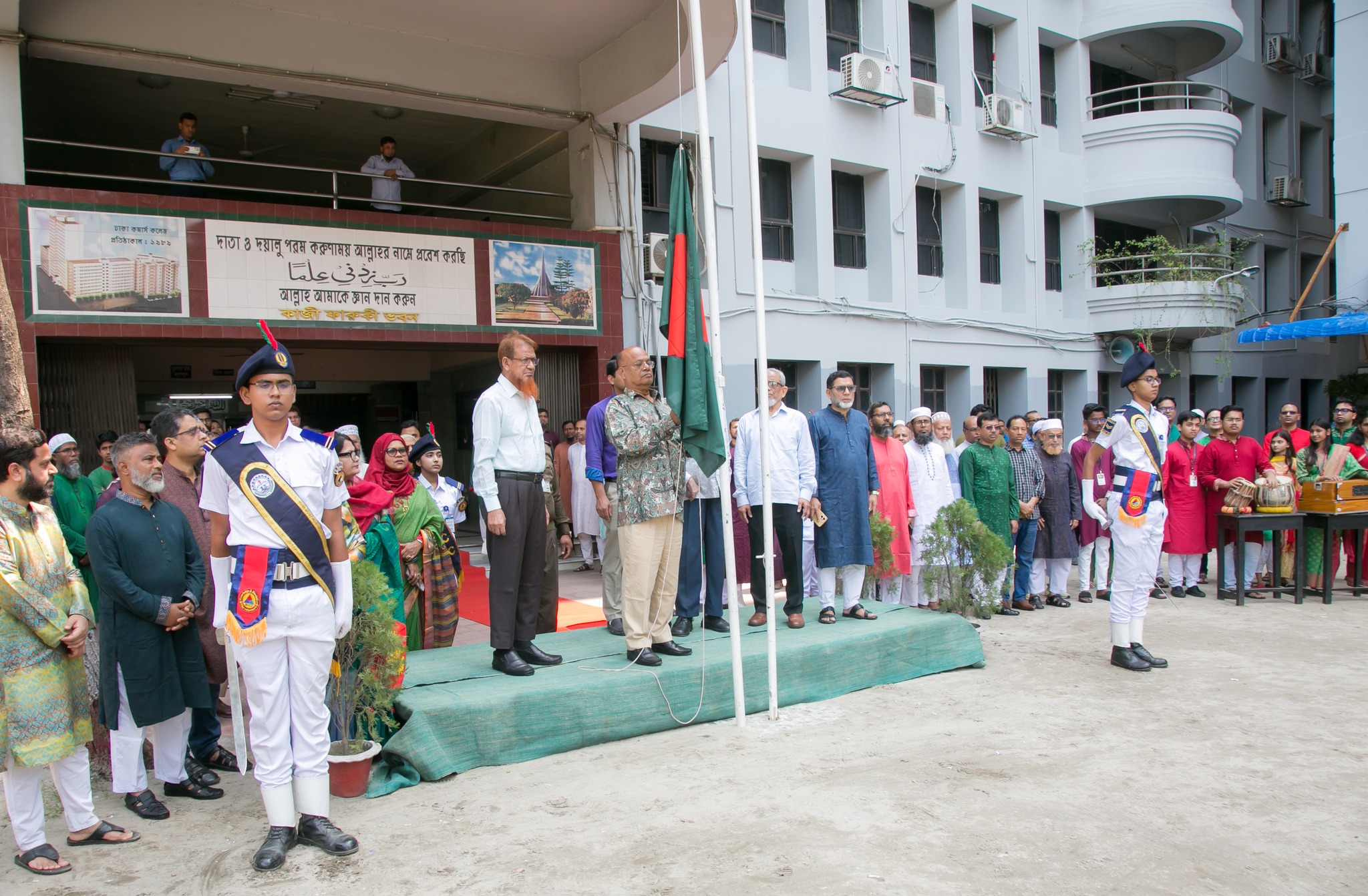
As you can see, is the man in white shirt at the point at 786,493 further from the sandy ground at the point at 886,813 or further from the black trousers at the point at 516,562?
the black trousers at the point at 516,562

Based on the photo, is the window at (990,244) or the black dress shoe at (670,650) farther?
the window at (990,244)

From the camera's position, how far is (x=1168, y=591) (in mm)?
9711

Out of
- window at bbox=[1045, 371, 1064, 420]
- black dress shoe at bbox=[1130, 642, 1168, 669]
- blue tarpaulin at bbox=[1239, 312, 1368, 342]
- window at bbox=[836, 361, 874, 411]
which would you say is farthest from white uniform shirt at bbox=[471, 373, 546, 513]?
blue tarpaulin at bbox=[1239, 312, 1368, 342]

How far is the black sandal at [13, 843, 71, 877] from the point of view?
361 centimetres

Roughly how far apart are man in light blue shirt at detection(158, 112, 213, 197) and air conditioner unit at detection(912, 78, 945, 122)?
10078 millimetres

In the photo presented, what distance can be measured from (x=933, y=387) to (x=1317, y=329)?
658 centimetres

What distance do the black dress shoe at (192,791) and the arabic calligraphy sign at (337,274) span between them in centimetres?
604

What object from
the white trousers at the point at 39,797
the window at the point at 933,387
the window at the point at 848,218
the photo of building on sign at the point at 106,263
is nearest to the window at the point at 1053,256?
the window at the point at 933,387

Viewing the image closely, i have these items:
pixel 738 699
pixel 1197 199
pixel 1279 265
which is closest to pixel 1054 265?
pixel 1197 199

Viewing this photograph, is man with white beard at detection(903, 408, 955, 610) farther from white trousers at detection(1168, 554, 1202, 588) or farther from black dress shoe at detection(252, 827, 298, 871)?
black dress shoe at detection(252, 827, 298, 871)

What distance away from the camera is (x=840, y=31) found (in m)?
14.2

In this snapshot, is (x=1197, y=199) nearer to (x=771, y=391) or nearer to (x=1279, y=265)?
(x=1279, y=265)

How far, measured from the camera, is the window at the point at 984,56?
16141 mm

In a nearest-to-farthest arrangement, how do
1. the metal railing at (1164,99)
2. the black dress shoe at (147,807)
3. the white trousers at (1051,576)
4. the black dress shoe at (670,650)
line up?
the black dress shoe at (147,807) < the black dress shoe at (670,650) < the white trousers at (1051,576) < the metal railing at (1164,99)
